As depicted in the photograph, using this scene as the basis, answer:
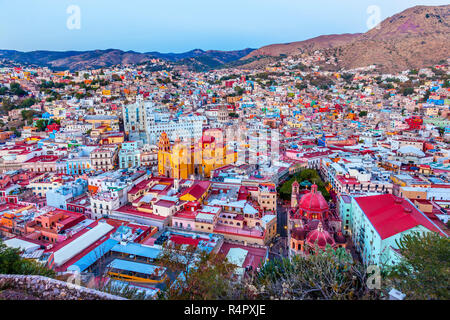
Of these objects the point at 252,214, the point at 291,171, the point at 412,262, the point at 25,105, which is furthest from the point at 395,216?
the point at 25,105

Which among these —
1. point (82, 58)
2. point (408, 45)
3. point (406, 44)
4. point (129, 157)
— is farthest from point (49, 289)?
point (82, 58)

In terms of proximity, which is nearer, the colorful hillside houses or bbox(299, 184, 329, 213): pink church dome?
the colorful hillside houses

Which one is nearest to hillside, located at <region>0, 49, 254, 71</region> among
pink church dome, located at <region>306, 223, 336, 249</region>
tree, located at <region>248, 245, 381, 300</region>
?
pink church dome, located at <region>306, 223, 336, 249</region>

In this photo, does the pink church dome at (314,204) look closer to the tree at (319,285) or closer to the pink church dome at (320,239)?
the pink church dome at (320,239)

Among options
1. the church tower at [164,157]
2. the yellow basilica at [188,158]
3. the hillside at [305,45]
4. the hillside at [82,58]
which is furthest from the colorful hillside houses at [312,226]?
the hillside at [305,45]

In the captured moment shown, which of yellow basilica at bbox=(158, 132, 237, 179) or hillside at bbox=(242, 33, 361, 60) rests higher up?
hillside at bbox=(242, 33, 361, 60)

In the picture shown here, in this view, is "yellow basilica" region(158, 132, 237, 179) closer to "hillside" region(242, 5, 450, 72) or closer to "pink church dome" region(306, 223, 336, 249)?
"pink church dome" region(306, 223, 336, 249)
